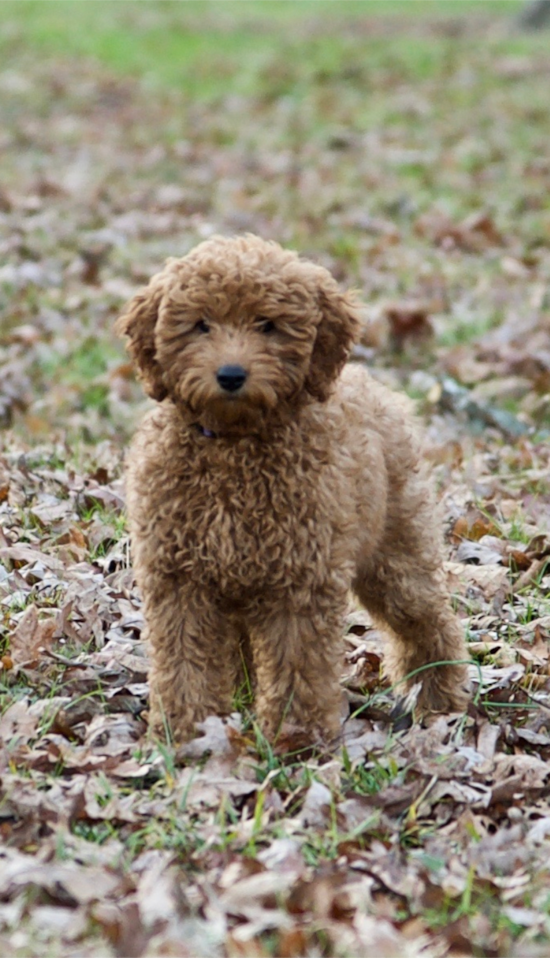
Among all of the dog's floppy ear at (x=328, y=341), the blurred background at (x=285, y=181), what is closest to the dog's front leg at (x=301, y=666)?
the dog's floppy ear at (x=328, y=341)

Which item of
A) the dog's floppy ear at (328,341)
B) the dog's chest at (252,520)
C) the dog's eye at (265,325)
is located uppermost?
the dog's eye at (265,325)

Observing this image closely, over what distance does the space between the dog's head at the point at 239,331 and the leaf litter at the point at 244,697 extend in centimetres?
115

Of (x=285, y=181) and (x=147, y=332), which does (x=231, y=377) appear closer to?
(x=147, y=332)

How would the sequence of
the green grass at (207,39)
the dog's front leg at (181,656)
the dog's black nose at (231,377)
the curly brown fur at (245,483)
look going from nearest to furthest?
the dog's black nose at (231,377), the curly brown fur at (245,483), the dog's front leg at (181,656), the green grass at (207,39)

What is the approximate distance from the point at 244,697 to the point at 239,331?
160cm

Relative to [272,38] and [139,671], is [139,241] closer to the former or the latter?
[139,671]

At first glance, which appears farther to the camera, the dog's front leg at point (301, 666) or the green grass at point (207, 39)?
the green grass at point (207, 39)

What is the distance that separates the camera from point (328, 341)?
500 cm

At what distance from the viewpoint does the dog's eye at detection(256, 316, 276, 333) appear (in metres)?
4.77

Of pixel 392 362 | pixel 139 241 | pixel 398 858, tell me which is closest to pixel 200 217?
pixel 139 241

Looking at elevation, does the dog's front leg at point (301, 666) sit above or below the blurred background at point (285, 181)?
above

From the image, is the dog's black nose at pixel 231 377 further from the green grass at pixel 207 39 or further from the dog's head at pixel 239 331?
the green grass at pixel 207 39

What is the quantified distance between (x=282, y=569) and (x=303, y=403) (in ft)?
1.86

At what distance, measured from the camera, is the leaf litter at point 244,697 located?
414cm
